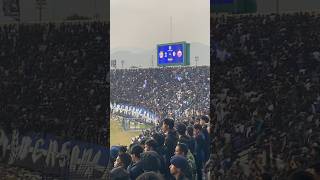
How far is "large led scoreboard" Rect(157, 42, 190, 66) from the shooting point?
941 centimetres

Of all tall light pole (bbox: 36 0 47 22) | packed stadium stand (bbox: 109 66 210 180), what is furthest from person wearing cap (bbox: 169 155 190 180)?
tall light pole (bbox: 36 0 47 22)

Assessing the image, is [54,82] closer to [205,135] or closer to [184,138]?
[184,138]

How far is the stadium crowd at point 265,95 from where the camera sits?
5730 millimetres

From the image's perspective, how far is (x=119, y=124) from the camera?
29.2 ft

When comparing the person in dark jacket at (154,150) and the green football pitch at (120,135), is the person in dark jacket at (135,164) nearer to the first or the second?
the person in dark jacket at (154,150)

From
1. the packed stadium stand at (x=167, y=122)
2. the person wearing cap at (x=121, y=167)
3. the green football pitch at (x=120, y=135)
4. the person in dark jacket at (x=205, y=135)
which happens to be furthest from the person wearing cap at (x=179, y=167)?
the green football pitch at (x=120, y=135)

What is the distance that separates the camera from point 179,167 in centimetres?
738

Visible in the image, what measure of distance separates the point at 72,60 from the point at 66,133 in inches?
39.5

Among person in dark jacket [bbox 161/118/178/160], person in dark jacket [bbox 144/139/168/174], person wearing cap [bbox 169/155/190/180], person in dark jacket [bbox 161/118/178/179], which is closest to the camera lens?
person in dark jacket [bbox 144/139/168/174]

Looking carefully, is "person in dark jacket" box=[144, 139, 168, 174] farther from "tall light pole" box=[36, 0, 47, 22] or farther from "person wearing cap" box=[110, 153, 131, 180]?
"tall light pole" box=[36, 0, 47, 22]

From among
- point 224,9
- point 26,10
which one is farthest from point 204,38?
point 26,10

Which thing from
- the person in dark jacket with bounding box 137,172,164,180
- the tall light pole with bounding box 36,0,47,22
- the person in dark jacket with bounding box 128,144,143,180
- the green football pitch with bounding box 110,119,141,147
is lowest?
the person in dark jacket with bounding box 137,172,164,180

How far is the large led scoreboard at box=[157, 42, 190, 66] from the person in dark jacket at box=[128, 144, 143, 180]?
226 centimetres

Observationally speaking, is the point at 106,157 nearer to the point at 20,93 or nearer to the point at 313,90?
the point at 20,93
